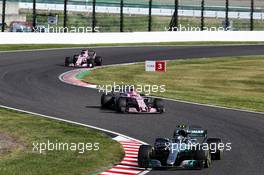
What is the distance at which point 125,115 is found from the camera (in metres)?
24.7

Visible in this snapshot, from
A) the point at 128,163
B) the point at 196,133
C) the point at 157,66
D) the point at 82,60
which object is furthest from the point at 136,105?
the point at 82,60

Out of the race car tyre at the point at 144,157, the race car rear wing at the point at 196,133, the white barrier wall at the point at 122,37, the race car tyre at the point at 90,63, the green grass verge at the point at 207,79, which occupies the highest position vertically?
the white barrier wall at the point at 122,37

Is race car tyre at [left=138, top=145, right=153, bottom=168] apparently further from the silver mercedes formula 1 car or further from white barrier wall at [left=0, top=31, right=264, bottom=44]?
white barrier wall at [left=0, top=31, right=264, bottom=44]

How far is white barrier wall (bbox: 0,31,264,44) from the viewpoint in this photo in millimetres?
49562

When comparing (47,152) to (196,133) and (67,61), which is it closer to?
(196,133)

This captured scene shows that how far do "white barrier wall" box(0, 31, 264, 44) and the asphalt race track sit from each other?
7497 mm

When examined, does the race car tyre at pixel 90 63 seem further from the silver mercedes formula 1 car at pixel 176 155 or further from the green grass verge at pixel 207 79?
the silver mercedes formula 1 car at pixel 176 155

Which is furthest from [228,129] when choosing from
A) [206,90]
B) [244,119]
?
[206,90]

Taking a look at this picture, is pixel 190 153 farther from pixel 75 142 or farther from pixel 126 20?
pixel 126 20

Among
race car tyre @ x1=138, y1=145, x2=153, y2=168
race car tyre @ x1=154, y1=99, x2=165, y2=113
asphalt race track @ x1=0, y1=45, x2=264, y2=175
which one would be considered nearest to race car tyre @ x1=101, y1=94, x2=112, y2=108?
asphalt race track @ x1=0, y1=45, x2=264, y2=175

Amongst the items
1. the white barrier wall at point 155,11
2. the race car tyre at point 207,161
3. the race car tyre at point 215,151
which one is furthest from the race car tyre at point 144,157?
the white barrier wall at point 155,11

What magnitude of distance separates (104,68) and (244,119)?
18242 millimetres

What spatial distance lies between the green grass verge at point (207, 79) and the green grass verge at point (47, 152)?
8761 millimetres

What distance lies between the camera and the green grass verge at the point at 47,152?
15.9m
